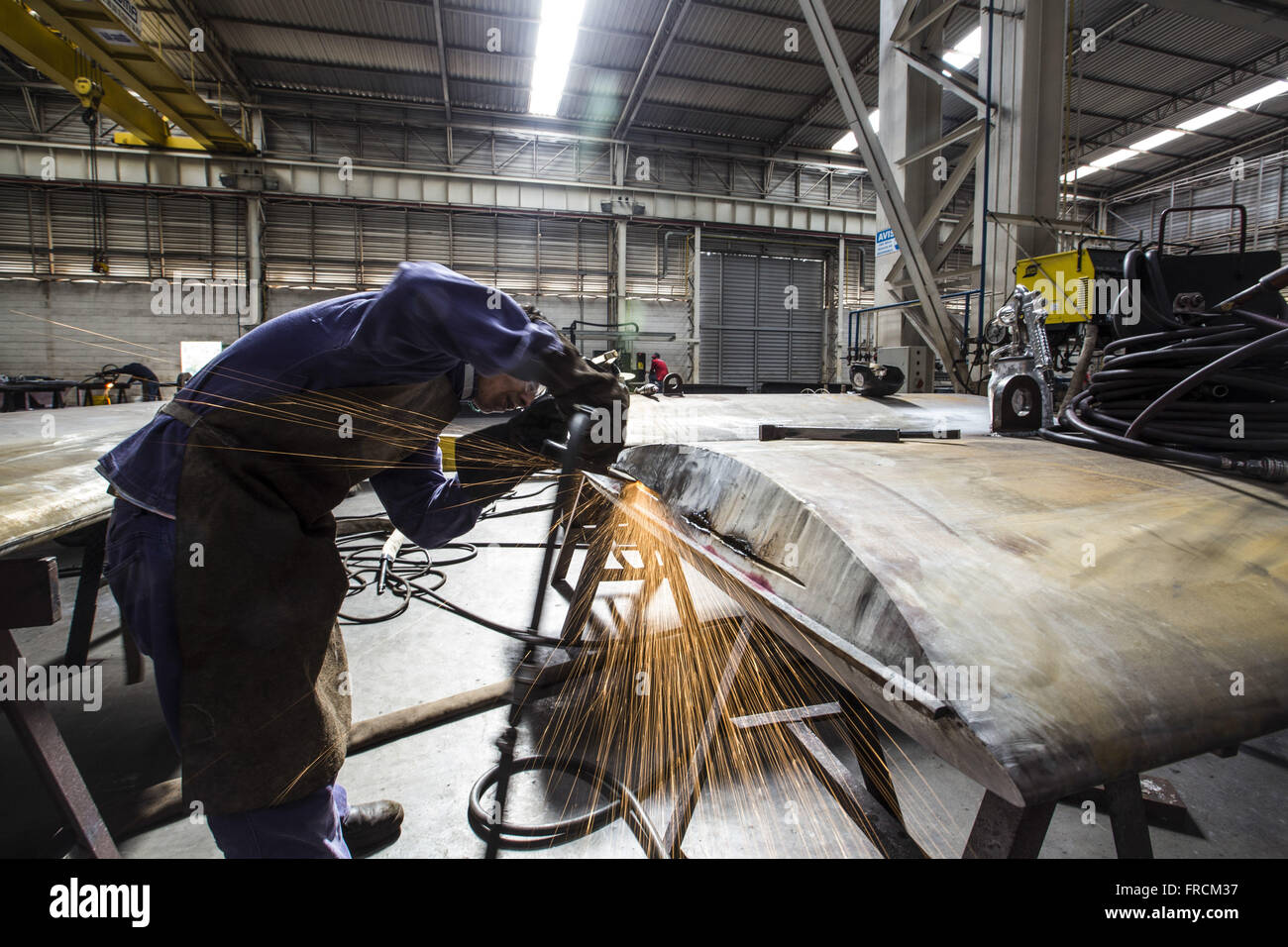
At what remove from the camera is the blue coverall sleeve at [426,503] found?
1705 millimetres

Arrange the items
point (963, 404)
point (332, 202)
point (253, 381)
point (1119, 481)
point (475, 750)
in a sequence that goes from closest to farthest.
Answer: point (253, 381) < point (1119, 481) < point (475, 750) < point (963, 404) < point (332, 202)

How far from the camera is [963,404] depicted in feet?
11.4

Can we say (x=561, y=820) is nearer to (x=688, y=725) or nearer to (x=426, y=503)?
(x=688, y=725)

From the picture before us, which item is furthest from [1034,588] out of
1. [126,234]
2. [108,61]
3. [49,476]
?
[126,234]

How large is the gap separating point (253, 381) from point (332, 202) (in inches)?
495

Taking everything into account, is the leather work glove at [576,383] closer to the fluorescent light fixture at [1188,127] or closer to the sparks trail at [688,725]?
the sparks trail at [688,725]

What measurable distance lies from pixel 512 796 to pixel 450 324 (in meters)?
1.48

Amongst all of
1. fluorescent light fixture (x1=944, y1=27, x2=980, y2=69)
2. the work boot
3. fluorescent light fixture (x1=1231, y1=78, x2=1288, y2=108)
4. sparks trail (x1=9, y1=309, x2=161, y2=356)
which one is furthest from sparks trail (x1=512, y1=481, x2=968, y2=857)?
fluorescent light fixture (x1=1231, y1=78, x2=1288, y2=108)

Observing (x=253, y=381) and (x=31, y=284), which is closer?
(x=253, y=381)

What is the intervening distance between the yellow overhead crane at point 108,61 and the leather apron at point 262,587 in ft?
Answer: 29.8

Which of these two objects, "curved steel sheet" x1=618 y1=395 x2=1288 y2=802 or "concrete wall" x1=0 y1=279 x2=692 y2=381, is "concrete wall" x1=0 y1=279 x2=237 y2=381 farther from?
"curved steel sheet" x1=618 y1=395 x2=1288 y2=802

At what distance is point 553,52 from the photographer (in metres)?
10.3

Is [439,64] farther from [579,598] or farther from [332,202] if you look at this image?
[579,598]

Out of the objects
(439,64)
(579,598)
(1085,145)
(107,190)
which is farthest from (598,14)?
(1085,145)
